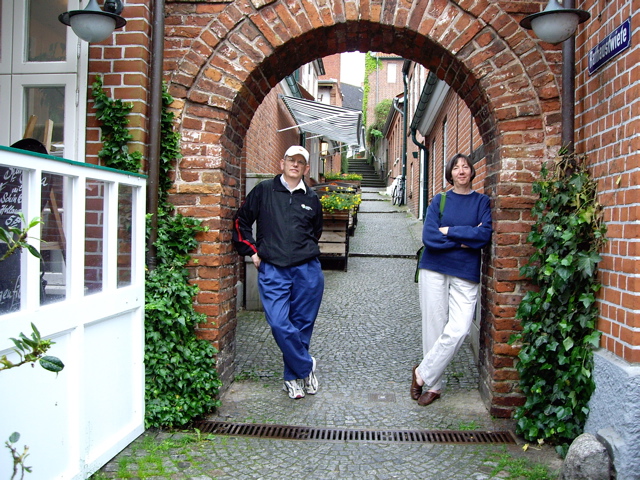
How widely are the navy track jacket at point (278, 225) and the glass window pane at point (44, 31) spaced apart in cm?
169

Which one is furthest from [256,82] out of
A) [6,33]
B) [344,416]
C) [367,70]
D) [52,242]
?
[367,70]

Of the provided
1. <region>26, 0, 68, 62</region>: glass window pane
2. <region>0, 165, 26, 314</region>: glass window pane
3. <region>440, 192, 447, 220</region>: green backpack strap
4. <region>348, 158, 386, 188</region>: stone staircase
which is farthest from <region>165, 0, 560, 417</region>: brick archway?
<region>348, 158, 386, 188</region>: stone staircase

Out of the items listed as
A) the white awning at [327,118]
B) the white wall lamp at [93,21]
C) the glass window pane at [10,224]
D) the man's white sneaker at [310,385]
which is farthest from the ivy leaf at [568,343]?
the white awning at [327,118]

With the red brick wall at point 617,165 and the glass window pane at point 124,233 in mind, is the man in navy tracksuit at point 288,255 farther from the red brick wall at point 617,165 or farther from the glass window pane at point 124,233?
the red brick wall at point 617,165

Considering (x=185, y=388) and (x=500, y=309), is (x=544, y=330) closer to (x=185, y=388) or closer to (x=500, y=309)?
(x=500, y=309)

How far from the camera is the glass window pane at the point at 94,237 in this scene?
122 inches

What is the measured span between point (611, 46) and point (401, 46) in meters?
1.64

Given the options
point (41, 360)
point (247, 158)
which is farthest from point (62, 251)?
point (247, 158)

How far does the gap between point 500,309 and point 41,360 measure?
3039 millimetres

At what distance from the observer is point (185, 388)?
12.9ft

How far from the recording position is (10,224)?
7.98 ft

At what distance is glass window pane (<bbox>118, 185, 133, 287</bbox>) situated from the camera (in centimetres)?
348

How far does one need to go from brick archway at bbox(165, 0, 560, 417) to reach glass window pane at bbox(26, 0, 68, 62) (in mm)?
734

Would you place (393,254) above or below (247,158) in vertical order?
below
